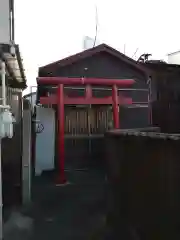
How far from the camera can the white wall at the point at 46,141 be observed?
11.8 m

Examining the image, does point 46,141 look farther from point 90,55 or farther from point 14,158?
point 14,158

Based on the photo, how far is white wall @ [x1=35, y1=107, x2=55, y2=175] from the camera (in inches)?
465

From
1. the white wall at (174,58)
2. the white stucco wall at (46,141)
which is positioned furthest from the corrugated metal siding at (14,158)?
the white wall at (174,58)

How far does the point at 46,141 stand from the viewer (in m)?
12.0

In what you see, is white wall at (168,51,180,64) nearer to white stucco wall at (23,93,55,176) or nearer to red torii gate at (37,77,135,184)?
red torii gate at (37,77,135,184)

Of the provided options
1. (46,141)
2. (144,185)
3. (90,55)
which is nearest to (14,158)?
(144,185)

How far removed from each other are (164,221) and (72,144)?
919cm

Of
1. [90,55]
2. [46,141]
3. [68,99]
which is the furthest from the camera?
[90,55]

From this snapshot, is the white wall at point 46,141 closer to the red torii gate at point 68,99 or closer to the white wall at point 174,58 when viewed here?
the red torii gate at point 68,99

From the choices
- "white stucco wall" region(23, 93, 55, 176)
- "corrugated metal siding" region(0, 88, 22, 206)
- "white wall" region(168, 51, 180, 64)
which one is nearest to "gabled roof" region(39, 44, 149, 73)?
"white stucco wall" region(23, 93, 55, 176)

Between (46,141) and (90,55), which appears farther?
(90,55)

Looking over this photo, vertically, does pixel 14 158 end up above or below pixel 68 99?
below

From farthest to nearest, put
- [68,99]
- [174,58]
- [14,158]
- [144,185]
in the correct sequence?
[174,58] < [68,99] < [14,158] < [144,185]

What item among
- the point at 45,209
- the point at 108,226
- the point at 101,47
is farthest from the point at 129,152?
the point at 101,47
